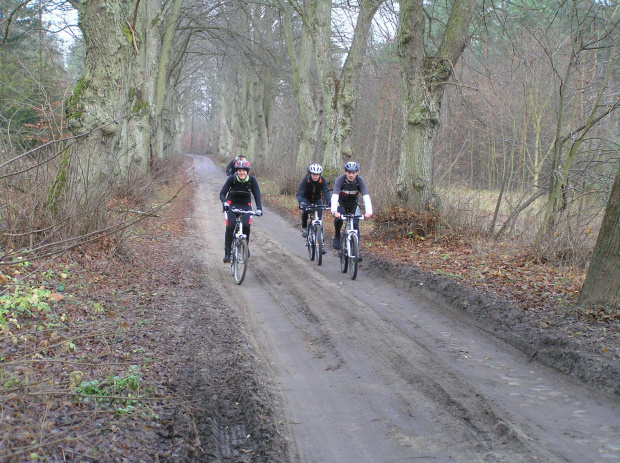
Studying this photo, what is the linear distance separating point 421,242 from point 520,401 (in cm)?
778

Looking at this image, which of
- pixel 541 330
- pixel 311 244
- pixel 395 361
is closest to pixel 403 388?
pixel 395 361

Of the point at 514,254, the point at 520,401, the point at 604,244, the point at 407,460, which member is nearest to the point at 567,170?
the point at 514,254

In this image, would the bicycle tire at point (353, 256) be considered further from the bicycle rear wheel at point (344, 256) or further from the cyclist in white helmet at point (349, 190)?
the cyclist in white helmet at point (349, 190)

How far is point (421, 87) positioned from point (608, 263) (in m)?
7.17

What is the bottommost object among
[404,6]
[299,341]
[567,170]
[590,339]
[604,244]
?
[299,341]

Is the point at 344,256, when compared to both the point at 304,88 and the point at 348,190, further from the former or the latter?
the point at 304,88

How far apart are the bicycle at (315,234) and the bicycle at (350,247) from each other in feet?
1.99

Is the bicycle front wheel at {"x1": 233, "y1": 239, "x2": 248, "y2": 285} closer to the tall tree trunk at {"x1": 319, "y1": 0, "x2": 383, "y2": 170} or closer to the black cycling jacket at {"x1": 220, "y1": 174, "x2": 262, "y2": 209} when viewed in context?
the black cycling jacket at {"x1": 220, "y1": 174, "x2": 262, "y2": 209}

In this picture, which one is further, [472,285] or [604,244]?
[472,285]

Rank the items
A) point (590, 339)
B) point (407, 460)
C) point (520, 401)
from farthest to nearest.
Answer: point (590, 339)
point (520, 401)
point (407, 460)

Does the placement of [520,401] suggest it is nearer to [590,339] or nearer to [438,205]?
[590,339]

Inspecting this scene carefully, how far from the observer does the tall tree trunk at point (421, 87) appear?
1205cm

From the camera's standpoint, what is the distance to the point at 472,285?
840cm

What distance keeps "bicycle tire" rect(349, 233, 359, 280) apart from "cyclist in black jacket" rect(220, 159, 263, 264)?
6.05 feet
